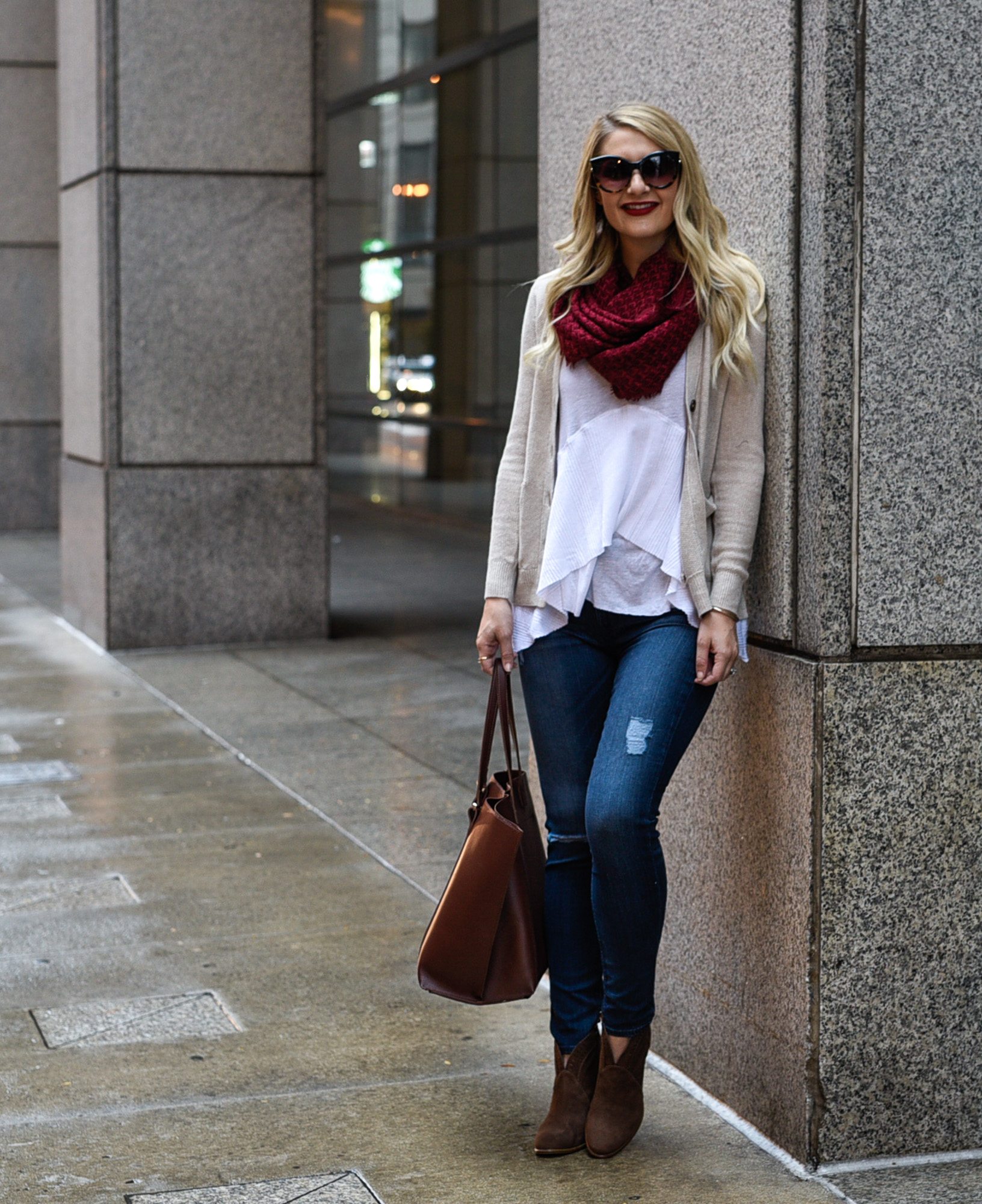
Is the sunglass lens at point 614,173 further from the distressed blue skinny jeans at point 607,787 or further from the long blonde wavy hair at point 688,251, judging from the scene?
the distressed blue skinny jeans at point 607,787

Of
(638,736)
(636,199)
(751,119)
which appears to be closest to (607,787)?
(638,736)

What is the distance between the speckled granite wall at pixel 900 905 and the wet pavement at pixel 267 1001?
14cm

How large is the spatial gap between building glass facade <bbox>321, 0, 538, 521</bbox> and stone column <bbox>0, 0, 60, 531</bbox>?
2.90 m

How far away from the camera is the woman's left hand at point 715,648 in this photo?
3326mm

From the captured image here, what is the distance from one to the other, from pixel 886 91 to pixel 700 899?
1719 mm

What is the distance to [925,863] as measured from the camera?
3.42 metres

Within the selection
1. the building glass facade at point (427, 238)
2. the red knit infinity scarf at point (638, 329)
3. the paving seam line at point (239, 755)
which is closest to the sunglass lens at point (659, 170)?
the red knit infinity scarf at point (638, 329)

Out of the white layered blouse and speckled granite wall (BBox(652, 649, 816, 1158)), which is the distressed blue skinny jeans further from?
speckled granite wall (BBox(652, 649, 816, 1158))

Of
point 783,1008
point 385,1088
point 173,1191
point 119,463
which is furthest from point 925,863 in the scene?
point 119,463

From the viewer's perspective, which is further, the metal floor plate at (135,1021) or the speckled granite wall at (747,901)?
the metal floor plate at (135,1021)

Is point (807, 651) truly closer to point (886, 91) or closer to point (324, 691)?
point (886, 91)

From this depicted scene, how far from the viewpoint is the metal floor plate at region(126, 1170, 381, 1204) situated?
3270 millimetres

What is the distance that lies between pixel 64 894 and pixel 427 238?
51.3 ft

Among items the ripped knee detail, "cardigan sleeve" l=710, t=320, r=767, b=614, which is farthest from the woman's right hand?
"cardigan sleeve" l=710, t=320, r=767, b=614
